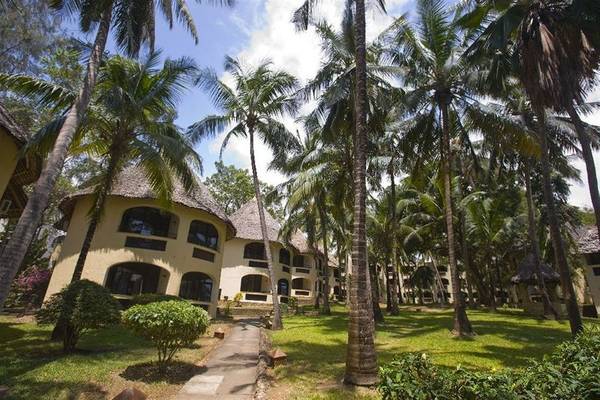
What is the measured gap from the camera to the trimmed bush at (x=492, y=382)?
3184 mm

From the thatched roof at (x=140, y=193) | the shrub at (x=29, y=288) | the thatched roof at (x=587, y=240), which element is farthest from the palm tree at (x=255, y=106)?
the thatched roof at (x=587, y=240)

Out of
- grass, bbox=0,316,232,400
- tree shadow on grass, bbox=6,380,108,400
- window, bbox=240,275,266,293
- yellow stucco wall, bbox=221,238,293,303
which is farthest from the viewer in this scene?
window, bbox=240,275,266,293

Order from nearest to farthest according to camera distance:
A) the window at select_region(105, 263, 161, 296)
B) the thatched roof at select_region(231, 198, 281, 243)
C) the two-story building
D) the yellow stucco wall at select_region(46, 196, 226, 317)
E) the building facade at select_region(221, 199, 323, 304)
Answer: the yellow stucco wall at select_region(46, 196, 226, 317), the two-story building, the window at select_region(105, 263, 161, 296), the building facade at select_region(221, 199, 323, 304), the thatched roof at select_region(231, 198, 281, 243)

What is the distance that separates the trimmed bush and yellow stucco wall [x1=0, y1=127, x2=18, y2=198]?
483 inches

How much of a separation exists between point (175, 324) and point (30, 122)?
869 inches

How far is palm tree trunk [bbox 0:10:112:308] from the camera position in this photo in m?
6.60

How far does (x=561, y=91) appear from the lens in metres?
11.1

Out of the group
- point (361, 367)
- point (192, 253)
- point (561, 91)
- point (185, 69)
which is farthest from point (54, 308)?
point (561, 91)

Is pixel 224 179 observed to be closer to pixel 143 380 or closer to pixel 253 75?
pixel 253 75

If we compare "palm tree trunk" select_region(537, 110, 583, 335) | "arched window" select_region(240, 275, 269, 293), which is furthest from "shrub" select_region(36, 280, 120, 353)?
"arched window" select_region(240, 275, 269, 293)

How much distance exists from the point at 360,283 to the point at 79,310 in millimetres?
6966

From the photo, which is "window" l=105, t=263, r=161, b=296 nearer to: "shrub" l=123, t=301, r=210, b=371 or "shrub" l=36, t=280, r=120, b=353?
"shrub" l=36, t=280, r=120, b=353

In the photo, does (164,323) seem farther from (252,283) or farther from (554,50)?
(252,283)

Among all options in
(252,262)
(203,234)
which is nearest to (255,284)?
(252,262)
